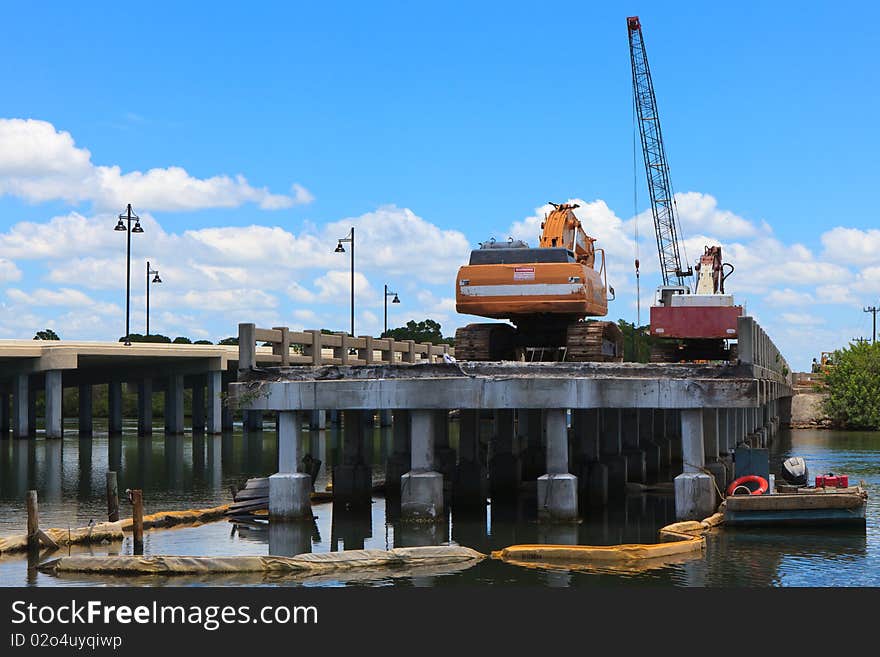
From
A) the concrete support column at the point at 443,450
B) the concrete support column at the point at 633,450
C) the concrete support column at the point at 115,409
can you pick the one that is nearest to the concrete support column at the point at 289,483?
the concrete support column at the point at 443,450

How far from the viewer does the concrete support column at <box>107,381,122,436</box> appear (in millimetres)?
87562

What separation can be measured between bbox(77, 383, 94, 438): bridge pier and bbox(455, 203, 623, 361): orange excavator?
183 feet

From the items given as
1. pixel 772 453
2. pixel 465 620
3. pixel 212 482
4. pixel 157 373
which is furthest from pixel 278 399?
pixel 157 373

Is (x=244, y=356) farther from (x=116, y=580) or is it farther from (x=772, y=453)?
(x=772, y=453)

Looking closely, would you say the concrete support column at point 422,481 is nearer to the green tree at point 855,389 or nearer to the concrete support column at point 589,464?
the concrete support column at point 589,464

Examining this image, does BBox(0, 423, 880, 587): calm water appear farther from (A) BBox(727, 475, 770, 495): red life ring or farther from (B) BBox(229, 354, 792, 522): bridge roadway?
(A) BBox(727, 475, 770, 495): red life ring

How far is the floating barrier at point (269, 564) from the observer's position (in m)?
23.6

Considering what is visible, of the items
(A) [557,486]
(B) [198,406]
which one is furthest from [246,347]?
(B) [198,406]

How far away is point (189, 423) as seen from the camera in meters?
123

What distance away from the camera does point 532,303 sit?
35.2m

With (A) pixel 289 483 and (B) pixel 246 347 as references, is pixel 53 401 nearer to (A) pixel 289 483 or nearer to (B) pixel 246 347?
(B) pixel 246 347

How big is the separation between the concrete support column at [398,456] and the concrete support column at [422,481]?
23.5ft

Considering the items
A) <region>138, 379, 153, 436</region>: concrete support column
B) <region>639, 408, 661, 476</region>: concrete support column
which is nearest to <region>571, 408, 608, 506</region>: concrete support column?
<region>639, 408, 661, 476</region>: concrete support column

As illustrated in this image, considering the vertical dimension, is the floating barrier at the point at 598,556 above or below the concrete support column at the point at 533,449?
below
